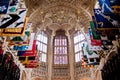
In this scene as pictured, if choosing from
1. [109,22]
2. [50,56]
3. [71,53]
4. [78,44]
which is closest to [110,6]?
[109,22]

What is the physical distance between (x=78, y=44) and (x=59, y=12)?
636 cm

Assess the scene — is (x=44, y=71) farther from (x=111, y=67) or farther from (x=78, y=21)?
(x=111, y=67)

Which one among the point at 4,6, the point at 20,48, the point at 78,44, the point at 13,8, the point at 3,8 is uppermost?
the point at 78,44

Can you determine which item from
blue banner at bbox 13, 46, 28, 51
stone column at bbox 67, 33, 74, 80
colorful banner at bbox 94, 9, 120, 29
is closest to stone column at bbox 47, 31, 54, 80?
stone column at bbox 67, 33, 74, 80

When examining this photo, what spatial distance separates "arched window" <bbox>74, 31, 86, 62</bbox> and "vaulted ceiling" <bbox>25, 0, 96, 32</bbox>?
2.22m

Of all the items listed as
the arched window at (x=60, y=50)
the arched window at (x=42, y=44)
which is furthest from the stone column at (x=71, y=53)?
the arched window at (x=42, y=44)

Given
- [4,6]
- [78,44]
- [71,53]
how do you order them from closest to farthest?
[4,6]
[71,53]
[78,44]

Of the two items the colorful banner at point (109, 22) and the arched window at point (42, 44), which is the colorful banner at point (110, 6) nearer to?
the colorful banner at point (109, 22)

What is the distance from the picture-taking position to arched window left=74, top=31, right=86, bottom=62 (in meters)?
28.4

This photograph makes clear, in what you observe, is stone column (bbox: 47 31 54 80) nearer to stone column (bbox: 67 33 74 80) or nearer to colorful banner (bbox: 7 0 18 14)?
stone column (bbox: 67 33 74 80)

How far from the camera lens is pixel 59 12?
27.6m

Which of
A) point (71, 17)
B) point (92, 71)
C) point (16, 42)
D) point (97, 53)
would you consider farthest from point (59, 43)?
point (16, 42)

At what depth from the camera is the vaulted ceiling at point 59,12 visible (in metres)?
25.2

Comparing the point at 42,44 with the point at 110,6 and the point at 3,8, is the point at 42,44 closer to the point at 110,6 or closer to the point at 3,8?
the point at 3,8
